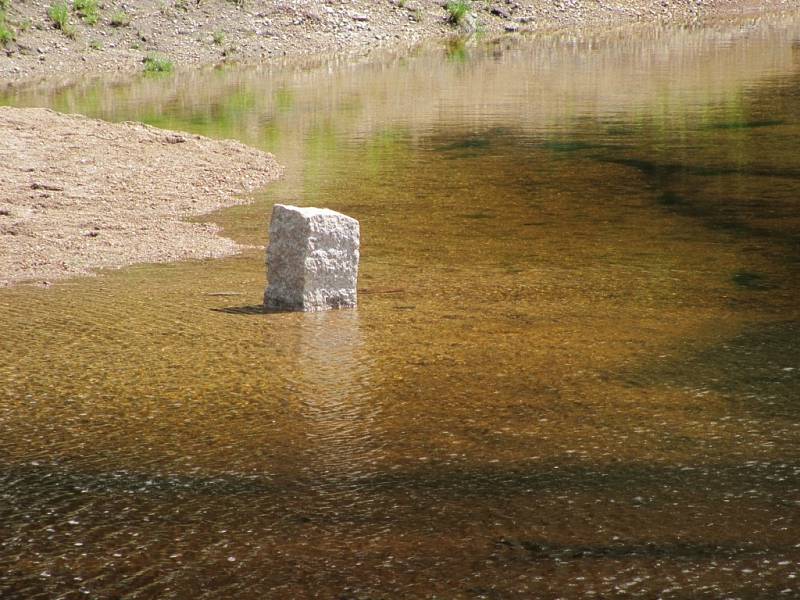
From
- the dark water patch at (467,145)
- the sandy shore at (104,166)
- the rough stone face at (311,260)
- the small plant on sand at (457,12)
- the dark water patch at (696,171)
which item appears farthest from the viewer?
the small plant on sand at (457,12)

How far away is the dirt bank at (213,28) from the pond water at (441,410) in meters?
20.4

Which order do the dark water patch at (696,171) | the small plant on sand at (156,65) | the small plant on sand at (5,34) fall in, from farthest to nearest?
the small plant on sand at (156,65) → the small plant on sand at (5,34) → the dark water patch at (696,171)

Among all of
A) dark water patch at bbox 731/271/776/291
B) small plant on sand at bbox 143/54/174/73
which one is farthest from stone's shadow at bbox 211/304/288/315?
small plant on sand at bbox 143/54/174/73

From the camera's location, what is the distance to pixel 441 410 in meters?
6.57

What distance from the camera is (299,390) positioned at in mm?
6938

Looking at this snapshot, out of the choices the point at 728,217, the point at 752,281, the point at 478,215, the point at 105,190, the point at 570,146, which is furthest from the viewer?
the point at 570,146

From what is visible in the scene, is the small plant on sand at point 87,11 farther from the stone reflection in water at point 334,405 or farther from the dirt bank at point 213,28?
the stone reflection in water at point 334,405

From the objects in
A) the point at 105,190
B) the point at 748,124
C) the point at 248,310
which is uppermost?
the point at 748,124

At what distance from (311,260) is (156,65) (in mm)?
Result: 24823

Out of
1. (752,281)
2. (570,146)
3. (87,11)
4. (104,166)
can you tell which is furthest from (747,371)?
(87,11)

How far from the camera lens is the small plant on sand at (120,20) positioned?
34.9 metres

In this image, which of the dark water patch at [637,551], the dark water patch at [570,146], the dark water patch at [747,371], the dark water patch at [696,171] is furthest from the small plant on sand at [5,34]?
the dark water patch at [637,551]

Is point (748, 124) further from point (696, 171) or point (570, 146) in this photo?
point (696, 171)

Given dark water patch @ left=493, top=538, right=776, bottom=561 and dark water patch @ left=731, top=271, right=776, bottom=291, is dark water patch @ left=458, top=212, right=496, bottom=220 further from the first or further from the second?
dark water patch @ left=493, top=538, right=776, bottom=561
